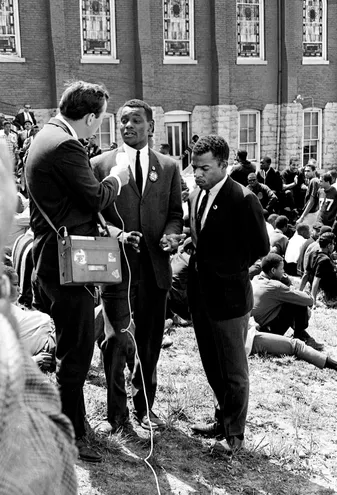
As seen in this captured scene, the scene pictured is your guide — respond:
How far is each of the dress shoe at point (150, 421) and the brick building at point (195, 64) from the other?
18950 mm

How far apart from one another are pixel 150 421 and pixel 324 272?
5.98 m

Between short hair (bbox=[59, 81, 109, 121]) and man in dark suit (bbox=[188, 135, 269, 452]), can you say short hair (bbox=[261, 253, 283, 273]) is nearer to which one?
man in dark suit (bbox=[188, 135, 269, 452])

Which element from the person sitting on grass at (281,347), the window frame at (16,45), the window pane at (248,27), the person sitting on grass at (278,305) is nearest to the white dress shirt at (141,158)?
the person sitting on grass at (281,347)

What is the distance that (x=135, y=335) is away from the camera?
5078 millimetres

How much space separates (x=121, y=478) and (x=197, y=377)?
2083 mm

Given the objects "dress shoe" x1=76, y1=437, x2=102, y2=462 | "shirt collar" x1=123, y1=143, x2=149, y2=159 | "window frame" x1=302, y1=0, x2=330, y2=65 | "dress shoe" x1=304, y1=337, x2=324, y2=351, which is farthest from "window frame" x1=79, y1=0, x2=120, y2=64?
"dress shoe" x1=76, y1=437, x2=102, y2=462

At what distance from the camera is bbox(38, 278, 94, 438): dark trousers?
4.26 metres

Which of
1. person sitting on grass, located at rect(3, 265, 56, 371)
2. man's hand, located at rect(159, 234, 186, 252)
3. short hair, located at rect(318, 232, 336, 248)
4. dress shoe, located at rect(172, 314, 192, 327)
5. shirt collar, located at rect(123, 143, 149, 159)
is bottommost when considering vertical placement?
dress shoe, located at rect(172, 314, 192, 327)

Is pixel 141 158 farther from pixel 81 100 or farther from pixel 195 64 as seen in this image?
pixel 195 64

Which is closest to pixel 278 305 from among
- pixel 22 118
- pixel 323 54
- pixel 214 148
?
pixel 214 148

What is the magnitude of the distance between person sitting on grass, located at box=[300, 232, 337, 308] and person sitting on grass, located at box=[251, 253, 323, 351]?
2.55 metres

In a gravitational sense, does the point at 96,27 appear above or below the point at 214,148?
above

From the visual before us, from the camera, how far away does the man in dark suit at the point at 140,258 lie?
483cm

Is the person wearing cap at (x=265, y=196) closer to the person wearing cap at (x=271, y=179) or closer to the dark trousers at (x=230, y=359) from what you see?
the person wearing cap at (x=271, y=179)
